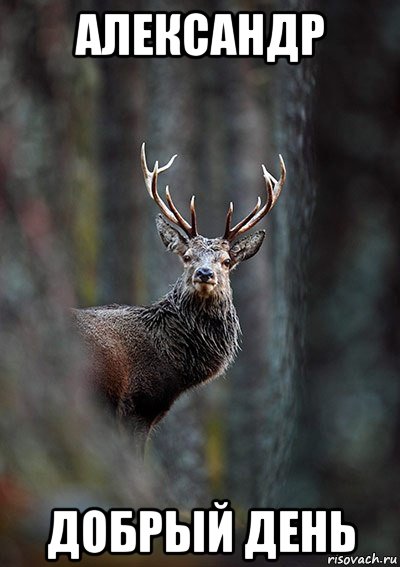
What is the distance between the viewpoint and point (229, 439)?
58.9 ft

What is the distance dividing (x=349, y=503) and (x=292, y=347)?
518 mm

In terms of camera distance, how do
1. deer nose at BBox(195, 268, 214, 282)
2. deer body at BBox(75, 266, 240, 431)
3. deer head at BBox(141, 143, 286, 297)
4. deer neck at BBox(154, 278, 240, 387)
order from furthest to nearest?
deer neck at BBox(154, 278, 240, 387) < deer head at BBox(141, 143, 286, 297) < deer nose at BBox(195, 268, 214, 282) < deer body at BBox(75, 266, 240, 431)

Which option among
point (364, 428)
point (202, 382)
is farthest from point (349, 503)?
point (202, 382)

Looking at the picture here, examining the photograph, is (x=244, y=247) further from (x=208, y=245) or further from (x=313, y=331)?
(x=313, y=331)

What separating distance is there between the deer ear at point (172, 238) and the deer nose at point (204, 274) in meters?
0.36

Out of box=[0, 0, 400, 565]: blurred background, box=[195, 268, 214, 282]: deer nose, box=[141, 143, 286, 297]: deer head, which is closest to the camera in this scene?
box=[0, 0, 400, 565]: blurred background

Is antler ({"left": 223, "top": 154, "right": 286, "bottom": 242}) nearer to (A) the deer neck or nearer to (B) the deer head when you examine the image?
(B) the deer head

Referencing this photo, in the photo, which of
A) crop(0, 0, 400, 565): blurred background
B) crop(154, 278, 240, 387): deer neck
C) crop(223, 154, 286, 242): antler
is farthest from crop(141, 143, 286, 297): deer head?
crop(0, 0, 400, 565): blurred background

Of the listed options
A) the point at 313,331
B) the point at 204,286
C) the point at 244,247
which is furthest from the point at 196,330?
the point at 313,331

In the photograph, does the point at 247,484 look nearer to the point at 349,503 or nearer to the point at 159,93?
the point at 159,93

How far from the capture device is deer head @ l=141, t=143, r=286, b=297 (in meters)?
9.21

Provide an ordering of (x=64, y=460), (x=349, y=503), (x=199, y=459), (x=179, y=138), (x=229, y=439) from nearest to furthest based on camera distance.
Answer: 1. (x=64, y=460)
2. (x=349, y=503)
3. (x=199, y=459)
4. (x=179, y=138)
5. (x=229, y=439)

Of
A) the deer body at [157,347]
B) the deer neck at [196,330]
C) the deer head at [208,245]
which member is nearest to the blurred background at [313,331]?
the deer body at [157,347]

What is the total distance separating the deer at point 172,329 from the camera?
29.6 ft
